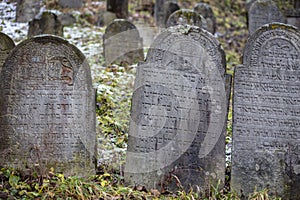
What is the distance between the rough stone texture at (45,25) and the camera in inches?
448

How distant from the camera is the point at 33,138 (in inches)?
233

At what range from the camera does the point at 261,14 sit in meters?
11.8

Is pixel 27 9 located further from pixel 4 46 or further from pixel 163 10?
pixel 4 46

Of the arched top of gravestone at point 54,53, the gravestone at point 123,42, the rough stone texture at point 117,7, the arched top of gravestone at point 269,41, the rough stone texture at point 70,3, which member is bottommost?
the arched top of gravestone at point 54,53

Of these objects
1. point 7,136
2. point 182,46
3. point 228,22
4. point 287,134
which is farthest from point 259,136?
point 228,22

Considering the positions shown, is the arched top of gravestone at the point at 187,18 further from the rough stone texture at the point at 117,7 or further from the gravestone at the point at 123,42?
the rough stone texture at the point at 117,7

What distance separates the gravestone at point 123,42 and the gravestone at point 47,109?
190 inches

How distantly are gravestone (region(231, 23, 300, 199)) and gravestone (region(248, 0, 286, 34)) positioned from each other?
5622 mm

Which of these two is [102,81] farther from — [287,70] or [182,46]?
[287,70]

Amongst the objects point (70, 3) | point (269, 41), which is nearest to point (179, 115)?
point (269, 41)

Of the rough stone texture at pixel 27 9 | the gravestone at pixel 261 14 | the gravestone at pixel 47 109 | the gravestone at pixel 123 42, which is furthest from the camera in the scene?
the rough stone texture at pixel 27 9

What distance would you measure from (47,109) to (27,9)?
8659 mm

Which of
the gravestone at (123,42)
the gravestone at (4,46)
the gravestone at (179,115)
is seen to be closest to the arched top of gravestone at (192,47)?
the gravestone at (179,115)

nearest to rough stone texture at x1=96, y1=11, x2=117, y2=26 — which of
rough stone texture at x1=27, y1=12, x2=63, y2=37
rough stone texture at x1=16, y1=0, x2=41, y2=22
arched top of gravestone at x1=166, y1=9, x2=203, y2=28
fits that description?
rough stone texture at x1=16, y1=0, x2=41, y2=22
